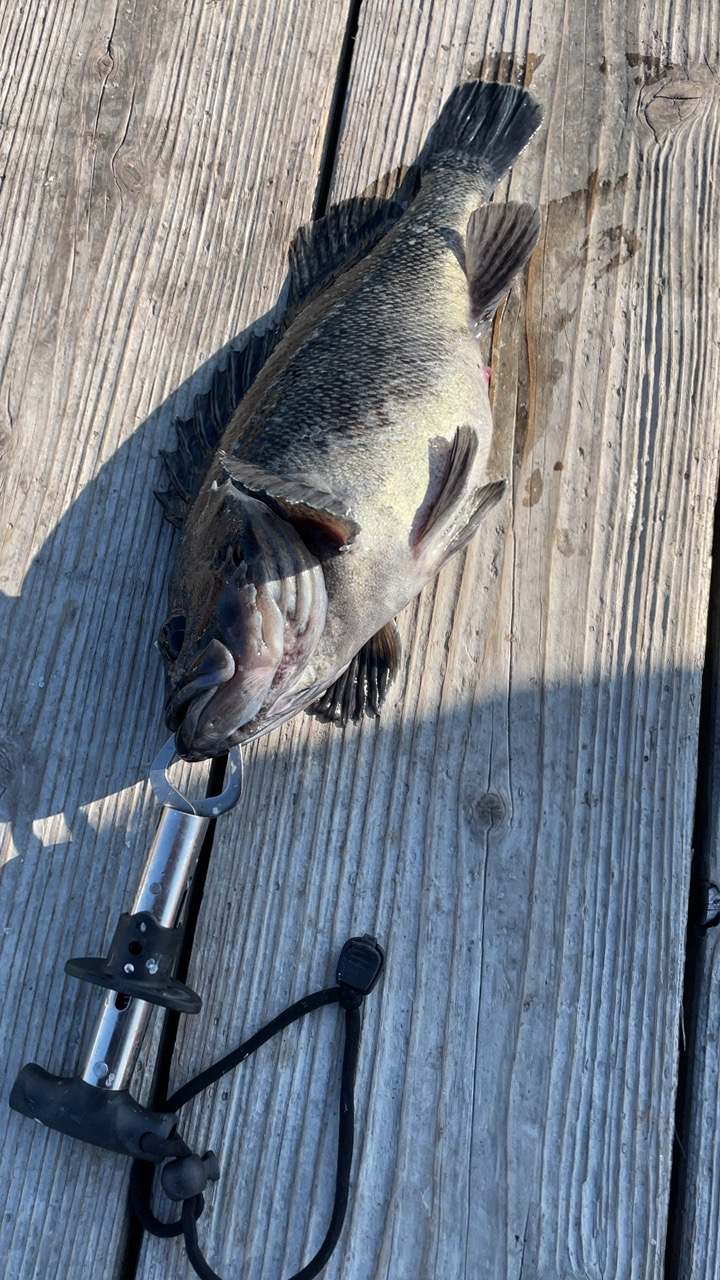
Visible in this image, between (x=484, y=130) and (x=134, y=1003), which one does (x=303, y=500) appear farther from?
(x=484, y=130)

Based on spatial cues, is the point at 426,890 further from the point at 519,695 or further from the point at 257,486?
the point at 257,486

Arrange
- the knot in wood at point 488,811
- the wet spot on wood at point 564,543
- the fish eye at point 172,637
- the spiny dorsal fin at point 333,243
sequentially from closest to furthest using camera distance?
the fish eye at point 172,637
the knot in wood at point 488,811
the wet spot on wood at point 564,543
the spiny dorsal fin at point 333,243

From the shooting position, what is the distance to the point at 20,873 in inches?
77.0

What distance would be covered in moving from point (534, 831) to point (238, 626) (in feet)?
2.34

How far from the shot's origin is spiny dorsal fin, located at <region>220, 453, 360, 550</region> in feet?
5.22

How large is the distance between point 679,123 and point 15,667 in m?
2.01

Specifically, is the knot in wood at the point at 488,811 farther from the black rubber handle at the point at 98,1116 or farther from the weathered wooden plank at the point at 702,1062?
the black rubber handle at the point at 98,1116

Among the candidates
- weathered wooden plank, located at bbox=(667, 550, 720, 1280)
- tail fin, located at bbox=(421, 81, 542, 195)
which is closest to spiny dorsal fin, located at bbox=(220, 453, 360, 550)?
weathered wooden plank, located at bbox=(667, 550, 720, 1280)

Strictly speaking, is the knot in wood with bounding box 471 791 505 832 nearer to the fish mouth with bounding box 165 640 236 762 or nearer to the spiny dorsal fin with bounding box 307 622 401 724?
the spiny dorsal fin with bounding box 307 622 401 724

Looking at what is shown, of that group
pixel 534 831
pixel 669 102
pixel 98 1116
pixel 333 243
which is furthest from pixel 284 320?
pixel 98 1116

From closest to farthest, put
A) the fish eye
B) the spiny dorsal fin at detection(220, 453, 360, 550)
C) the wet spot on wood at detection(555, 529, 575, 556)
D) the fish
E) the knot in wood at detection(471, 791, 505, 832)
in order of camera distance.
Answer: the spiny dorsal fin at detection(220, 453, 360, 550) < the fish < the fish eye < the knot in wood at detection(471, 791, 505, 832) < the wet spot on wood at detection(555, 529, 575, 556)

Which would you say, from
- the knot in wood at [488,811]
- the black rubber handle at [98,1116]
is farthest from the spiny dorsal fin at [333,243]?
the black rubber handle at [98,1116]

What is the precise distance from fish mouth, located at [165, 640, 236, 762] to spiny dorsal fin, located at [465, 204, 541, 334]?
1021mm

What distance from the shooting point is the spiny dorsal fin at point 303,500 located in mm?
1590
